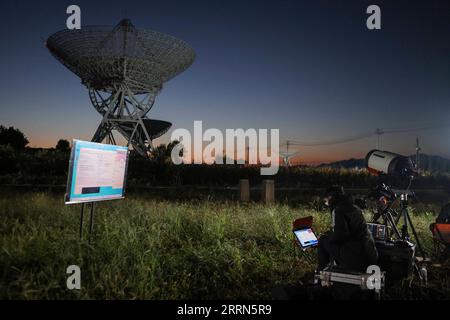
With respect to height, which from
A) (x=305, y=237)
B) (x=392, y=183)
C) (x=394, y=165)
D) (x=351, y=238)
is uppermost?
(x=394, y=165)

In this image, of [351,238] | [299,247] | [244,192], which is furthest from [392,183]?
[244,192]

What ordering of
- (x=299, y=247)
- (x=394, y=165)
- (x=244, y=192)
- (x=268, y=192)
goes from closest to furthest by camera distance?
(x=394, y=165) → (x=299, y=247) → (x=268, y=192) → (x=244, y=192)

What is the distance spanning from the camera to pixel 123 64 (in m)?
32.0

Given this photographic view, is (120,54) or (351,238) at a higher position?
(120,54)

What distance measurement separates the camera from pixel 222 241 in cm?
588

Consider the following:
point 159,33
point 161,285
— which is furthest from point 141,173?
point 161,285

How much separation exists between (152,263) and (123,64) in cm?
3044

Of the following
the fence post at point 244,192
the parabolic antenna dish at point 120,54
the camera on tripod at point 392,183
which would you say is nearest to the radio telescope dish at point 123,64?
the parabolic antenna dish at point 120,54

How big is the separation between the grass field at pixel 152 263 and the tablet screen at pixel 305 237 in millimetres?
296

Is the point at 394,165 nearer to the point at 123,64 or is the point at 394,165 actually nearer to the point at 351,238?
the point at 351,238

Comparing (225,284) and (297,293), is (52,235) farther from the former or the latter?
(297,293)

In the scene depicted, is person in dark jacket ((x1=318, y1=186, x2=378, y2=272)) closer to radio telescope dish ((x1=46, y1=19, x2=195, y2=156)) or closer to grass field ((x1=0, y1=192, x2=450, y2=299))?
grass field ((x1=0, y1=192, x2=450, y2=299))

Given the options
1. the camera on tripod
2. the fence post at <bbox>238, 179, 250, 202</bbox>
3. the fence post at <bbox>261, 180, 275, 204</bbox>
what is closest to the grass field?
the camera on tripod

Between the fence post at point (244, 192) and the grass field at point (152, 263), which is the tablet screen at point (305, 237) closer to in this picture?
the grass field at point (152, 263)
